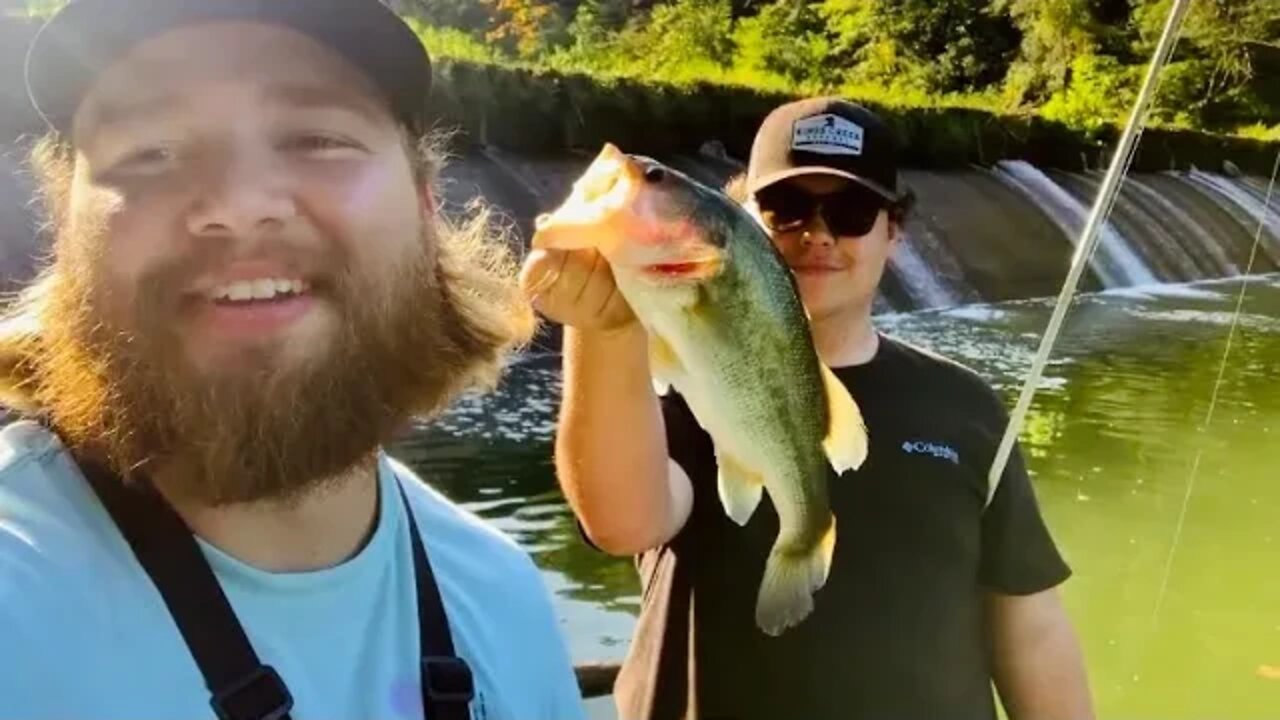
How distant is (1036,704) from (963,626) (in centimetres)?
28

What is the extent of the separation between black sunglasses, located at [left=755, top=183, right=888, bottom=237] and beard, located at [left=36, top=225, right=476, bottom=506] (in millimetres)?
1118

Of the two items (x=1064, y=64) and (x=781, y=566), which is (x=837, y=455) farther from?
(x=1064, y=64)

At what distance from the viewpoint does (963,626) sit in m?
2.63

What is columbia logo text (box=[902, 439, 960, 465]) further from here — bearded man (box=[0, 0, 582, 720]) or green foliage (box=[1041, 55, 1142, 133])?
green foliage (box=[1041, 55, 1142, 133])

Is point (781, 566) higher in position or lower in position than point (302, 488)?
lower

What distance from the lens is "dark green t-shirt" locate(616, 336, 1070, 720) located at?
8.31ft

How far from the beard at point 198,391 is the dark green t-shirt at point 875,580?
3.31 ft

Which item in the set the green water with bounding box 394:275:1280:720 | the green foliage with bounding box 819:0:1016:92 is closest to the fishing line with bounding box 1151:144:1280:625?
the green water with bounding box 394:275:1280:720

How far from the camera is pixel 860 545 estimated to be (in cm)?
257

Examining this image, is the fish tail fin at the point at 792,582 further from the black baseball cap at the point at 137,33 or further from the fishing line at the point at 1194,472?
the fishing line at the point at 1194,472

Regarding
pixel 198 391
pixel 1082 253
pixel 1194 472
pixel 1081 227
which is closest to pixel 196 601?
pixel 198 391

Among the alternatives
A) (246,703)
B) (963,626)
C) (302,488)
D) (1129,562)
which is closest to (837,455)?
(963,626)

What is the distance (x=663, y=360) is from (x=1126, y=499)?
7.02m

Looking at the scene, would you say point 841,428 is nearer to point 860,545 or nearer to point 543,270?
point 860,545
